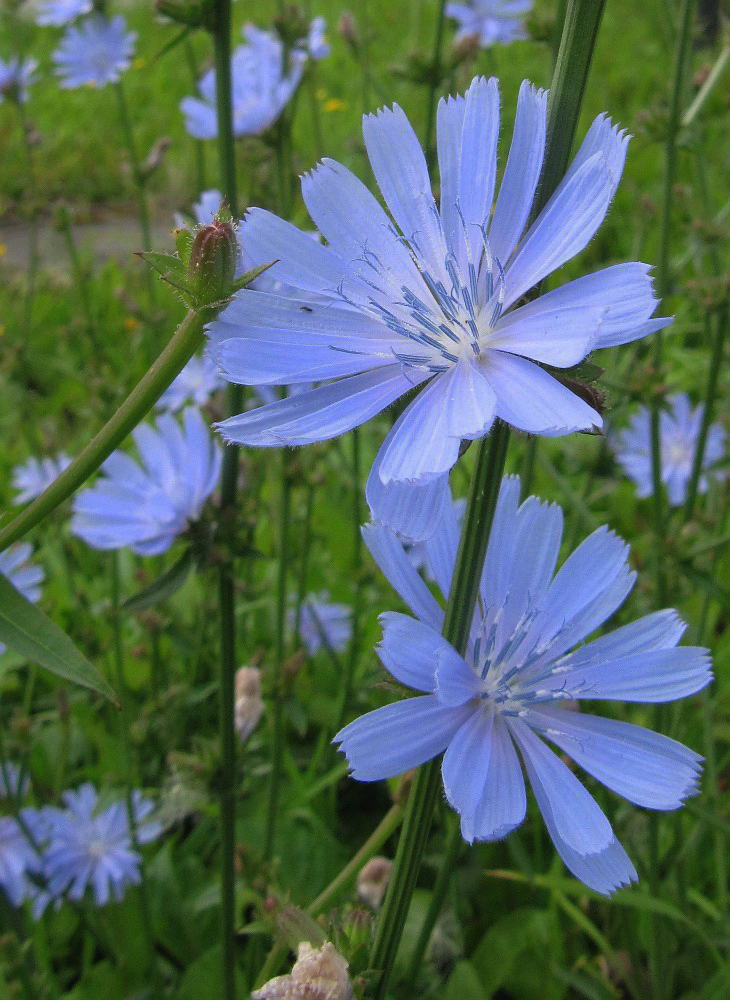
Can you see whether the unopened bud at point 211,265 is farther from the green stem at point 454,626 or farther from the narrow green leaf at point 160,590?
the narrow green leaf at point 160,590

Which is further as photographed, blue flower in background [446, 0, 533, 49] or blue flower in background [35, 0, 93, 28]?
blue flower in background [446, 0, 533, 49]

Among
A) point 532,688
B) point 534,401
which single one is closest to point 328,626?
point 532,688

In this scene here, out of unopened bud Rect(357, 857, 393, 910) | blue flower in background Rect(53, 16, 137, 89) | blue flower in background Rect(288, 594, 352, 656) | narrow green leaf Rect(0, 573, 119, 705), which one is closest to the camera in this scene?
narrow green leaf Rect(0, 573, 119, 705)

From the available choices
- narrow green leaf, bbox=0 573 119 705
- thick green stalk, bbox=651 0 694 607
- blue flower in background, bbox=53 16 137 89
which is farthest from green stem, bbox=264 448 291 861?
blue flower in background, bbox=53 16 137 89

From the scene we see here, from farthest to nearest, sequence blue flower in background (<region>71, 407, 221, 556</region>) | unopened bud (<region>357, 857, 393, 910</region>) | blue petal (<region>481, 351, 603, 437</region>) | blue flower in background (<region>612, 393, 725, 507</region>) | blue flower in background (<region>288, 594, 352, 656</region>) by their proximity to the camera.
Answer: blue flower in background (<region>612, 393, 725, 507</region>)
blue flower in background (<region>288, 594, 352, 656</region>)
blue flower in background (<region>71, 407, 221, 556</region>)
unopened bud (<region>357, 857, 393, 910</region>)
blue petal (<region>481, 351, 603, 437</region>)

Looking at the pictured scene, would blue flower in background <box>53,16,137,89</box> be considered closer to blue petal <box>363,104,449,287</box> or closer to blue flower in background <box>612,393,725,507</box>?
blue flower in background <box>612,393,725,507</box>

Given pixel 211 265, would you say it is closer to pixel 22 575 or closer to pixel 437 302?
pixel 437 302

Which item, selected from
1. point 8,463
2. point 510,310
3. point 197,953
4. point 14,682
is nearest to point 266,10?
point 8,463
